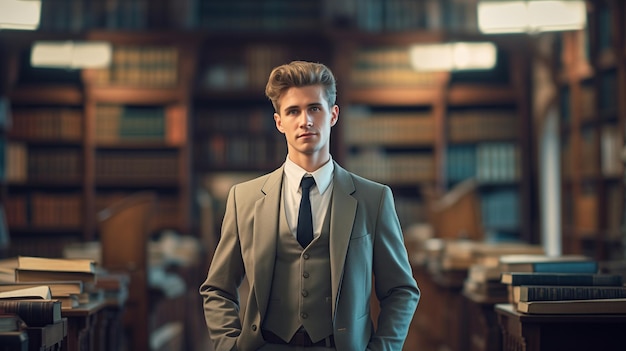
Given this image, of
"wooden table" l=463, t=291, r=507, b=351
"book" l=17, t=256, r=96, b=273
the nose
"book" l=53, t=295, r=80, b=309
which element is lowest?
"wooden table" l=463, t=291, r=507, b=351

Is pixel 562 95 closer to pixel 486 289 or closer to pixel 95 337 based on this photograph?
pixel 486 289

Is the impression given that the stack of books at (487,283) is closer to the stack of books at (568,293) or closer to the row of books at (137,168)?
the stack of books at (568,293)

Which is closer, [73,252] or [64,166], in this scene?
[73,252]

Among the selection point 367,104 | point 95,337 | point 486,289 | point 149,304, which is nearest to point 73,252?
point 149,304

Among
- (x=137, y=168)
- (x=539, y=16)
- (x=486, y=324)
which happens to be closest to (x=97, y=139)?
(x=137, y=168)

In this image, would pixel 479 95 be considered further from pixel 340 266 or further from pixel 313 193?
pixel 340 266

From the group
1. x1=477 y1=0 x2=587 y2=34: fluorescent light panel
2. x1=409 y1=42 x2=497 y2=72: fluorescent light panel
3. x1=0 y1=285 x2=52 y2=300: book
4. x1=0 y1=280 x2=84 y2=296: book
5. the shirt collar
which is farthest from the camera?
x1=409 y1=42 x2=497 y2=72: fluorescent light panel

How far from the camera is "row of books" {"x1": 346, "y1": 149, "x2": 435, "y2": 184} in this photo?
884 centimetres

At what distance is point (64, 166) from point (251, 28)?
2.28 m

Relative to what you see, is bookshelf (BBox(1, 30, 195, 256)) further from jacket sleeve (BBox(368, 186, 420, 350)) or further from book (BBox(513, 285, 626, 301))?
jacket sleeve (BBox(368, 186, 420, 350))

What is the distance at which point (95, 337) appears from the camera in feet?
12.6

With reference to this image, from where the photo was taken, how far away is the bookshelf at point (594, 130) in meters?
6.66

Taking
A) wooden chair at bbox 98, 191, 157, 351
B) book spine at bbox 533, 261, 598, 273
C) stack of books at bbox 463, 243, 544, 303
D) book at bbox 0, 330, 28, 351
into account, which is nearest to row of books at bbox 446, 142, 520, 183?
wooden chair at bbox 98, 191, 157, 351

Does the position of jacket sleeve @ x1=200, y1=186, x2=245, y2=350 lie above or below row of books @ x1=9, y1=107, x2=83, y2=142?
Answer: below
